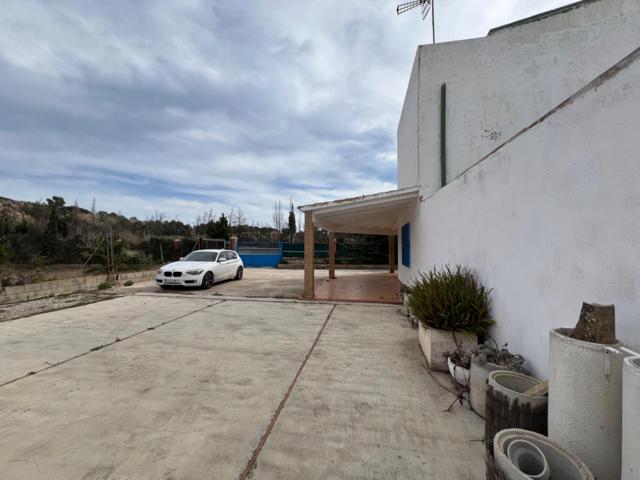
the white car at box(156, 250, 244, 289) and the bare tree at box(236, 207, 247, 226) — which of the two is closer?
the white car at box(156, 250, 244, 289)

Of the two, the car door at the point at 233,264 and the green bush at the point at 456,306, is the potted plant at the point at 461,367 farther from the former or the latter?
the car door at the point at 233,264

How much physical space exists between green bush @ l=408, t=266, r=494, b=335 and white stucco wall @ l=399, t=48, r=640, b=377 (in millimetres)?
170

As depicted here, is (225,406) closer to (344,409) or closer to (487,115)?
(344,409)

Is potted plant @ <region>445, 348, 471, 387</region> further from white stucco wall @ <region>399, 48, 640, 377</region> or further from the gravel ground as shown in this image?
the gravel ground

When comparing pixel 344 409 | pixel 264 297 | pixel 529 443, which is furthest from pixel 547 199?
pixel 264 297

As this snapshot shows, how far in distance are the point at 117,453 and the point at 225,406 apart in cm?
88

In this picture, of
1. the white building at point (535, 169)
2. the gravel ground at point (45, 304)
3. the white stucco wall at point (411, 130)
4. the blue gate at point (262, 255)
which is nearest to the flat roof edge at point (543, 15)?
the white building at point (535, 169)

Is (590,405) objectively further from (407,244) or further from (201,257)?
(201,257)

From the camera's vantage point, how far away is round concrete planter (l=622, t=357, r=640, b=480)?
1.20 metres

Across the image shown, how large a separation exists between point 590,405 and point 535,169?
196 centimetres

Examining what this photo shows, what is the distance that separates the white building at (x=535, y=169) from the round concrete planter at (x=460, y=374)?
1.83 ft

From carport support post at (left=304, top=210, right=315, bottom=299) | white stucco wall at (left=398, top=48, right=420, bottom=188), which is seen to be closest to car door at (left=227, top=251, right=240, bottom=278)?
carport support post at (left=304, top=210, right=315, bottom=299)

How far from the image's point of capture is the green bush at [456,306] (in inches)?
145

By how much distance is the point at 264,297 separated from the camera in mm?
8875
